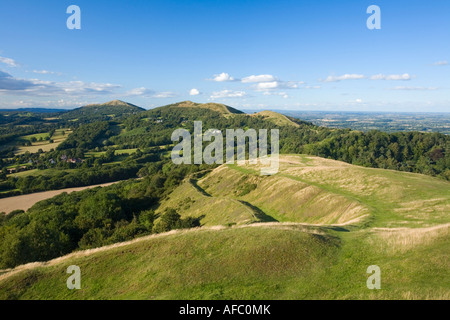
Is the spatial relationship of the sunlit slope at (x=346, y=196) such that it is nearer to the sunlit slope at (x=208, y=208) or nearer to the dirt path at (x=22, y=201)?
the sunlit slope at (x=208, y=208)

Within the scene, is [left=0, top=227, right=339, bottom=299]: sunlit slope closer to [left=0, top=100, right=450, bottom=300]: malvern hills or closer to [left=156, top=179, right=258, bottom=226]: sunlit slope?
[left=0, top=100, right=450, bottom=300]: malvern hills

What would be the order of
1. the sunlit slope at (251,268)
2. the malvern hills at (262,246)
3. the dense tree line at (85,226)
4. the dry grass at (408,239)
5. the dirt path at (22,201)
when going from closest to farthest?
the sunlit slope at (251,268)
the malvern hills at (262,246)
the dry grass at (408,239)
the dense tree line at (85,226)
the dirt path at (22,201)

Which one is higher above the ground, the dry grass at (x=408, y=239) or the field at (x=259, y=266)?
the dry grass at (x=408, y=239)

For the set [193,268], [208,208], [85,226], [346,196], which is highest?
[193,268]

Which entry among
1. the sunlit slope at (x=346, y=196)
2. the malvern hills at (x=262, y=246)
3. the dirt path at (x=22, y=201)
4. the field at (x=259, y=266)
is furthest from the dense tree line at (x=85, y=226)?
the field at (x=259, y=266)

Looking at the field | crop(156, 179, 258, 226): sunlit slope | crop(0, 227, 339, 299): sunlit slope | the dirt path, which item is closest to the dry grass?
the field

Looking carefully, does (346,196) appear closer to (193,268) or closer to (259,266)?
(259,266)

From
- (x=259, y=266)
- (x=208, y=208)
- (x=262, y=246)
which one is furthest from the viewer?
(x=208, y=208)

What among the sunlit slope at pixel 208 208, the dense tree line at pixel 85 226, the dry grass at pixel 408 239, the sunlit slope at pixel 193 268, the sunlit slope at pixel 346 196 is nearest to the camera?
the sunlit slope at pixel 193 268

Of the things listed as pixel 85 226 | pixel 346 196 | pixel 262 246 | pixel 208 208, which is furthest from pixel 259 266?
pixel 85 226

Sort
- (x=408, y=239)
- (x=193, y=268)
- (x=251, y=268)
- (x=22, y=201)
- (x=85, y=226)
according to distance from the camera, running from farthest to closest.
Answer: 1. (x=22, y=201)
2. (x=85, y=226)
3. (x=408, y=239)
4. (x=193, y=268)
5. (x=251, y=268)

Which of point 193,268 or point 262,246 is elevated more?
point 262,246
